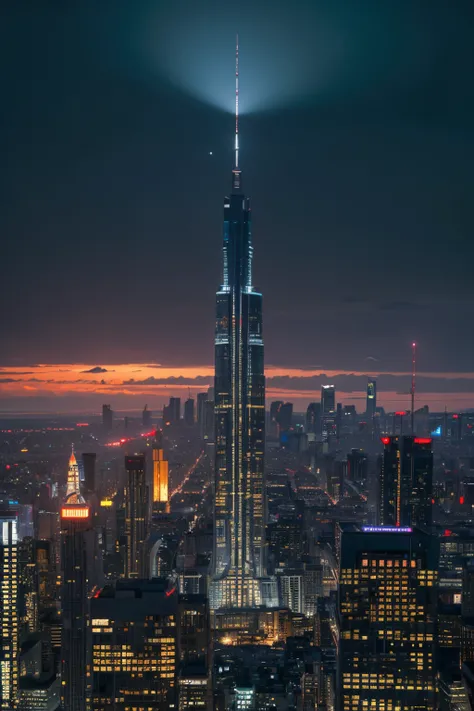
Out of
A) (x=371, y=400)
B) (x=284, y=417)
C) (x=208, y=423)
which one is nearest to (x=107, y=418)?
(x=371, y=400)

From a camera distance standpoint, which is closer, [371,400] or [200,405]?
[371,400]

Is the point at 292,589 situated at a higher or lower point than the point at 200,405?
lower

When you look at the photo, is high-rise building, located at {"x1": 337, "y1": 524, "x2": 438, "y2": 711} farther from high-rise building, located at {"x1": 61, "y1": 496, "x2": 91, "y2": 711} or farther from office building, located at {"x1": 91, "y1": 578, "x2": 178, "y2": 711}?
high-rise building, located at {"x1": 61, "y1": 496, "x2": 91, "y2": 711}

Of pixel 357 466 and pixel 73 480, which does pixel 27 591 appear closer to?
pixel 73 480

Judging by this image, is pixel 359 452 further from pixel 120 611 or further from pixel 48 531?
pixel 120 611

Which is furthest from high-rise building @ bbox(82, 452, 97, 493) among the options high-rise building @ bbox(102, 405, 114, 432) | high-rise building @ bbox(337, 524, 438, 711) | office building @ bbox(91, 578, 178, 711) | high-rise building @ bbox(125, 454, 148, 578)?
high-rise building @ bbox(337, 524, 438, 711)

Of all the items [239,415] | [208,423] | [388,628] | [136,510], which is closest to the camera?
[388,628]

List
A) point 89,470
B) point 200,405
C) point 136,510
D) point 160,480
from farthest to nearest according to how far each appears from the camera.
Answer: point 160,480
point 200,405
point 136,510
point 89,470

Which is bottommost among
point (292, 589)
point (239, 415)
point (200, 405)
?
point (292, 589)
